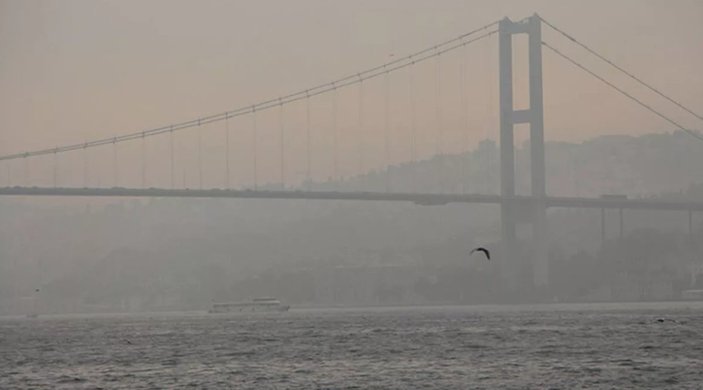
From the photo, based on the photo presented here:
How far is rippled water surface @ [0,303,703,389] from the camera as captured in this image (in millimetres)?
49500

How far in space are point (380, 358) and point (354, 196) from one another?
5888 cm

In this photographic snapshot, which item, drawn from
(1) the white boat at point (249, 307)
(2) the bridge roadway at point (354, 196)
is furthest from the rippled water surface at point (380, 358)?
(1) the white boat at point (249, 307)

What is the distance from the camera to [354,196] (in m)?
119

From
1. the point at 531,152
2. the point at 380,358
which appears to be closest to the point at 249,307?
the point at 531,152

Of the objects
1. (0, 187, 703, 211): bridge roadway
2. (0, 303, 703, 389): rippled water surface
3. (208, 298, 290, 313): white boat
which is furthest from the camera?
(208, 298, 290, 313): white boat

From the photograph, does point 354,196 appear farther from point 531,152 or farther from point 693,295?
point 693,295

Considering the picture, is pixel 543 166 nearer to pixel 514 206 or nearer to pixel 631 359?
pixel 514 206

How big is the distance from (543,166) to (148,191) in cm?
3240

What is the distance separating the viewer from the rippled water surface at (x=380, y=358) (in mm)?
49500

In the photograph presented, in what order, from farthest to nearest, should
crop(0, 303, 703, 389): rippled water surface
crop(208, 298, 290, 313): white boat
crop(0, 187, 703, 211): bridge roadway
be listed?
crop(208, 298, 290, 313): white boat, crop(0, 187, 703, 211): bridge roadway, crop(0, 303, 703, 389): rippled water surface

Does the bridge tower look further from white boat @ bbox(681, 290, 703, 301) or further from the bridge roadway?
white boat @ bbox(681, 290, 703, 301)

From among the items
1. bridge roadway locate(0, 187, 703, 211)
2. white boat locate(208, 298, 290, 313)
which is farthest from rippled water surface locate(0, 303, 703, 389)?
white boat locate(208, 298, 290, 313)

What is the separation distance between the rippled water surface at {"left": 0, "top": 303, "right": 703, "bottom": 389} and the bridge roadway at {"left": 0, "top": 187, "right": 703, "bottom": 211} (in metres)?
18.4

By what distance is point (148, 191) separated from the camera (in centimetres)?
11144
